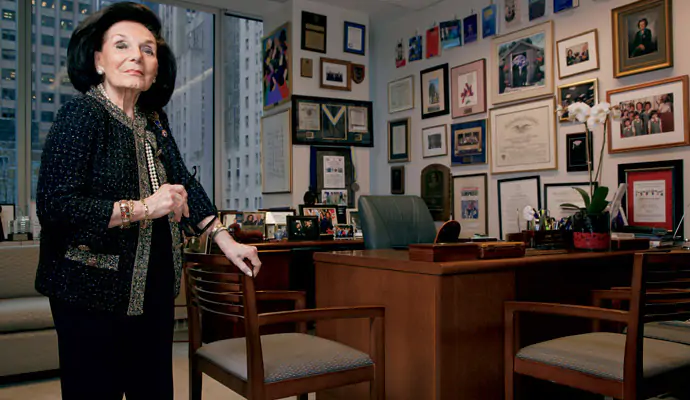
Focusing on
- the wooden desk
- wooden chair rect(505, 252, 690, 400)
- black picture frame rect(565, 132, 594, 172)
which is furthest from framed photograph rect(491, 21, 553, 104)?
wooden chair rect(505, 252, 690, 400)

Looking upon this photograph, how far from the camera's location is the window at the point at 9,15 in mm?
4621

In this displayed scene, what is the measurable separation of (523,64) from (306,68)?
1.88 meters

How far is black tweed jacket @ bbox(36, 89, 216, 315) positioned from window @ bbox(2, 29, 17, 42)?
4.20 meters

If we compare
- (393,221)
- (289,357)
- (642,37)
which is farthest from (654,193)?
(289,357)

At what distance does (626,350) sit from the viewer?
5.53 feet

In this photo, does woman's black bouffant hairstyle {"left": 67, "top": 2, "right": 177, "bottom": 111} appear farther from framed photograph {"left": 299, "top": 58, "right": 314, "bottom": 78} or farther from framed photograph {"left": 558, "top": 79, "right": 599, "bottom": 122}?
framed photograph {"left": 299, "top": 58, "right": 314, "bottom": 78}

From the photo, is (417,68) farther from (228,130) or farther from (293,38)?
(228,130)

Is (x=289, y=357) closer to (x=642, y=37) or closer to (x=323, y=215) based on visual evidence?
(x=323, y=215)

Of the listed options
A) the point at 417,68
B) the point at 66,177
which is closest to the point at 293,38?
the point at 417,68

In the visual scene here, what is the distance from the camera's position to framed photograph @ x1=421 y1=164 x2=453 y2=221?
4680 millimetres

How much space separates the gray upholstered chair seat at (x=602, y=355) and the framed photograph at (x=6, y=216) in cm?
395

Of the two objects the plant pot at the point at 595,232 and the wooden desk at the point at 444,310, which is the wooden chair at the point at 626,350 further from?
the plant pot at the point at 595,232

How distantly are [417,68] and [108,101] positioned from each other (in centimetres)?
403

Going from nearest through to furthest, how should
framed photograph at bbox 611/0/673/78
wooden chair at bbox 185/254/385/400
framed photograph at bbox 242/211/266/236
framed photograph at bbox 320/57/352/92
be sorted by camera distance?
wooden chair at bbox 185/254/385/400
framed photograph at bbox 611/0/673/78
framed photograph at bbox 242/211/266/236
framed photograph at bbox 320/57/352/92
